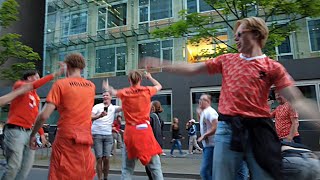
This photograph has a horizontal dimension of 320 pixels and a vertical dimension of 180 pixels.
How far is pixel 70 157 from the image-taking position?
11.6ft

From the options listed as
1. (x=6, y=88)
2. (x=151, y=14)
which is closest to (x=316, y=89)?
(x=151, y=14)

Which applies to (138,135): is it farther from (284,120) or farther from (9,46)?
(9,46)

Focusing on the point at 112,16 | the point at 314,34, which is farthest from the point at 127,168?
the point at 112,16

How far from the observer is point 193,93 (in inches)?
741

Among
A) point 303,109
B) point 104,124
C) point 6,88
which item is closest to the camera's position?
point 303,109

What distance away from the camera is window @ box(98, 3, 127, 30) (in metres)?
23.5

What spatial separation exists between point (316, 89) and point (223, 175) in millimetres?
15365

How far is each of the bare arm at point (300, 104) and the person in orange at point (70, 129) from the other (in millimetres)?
2244

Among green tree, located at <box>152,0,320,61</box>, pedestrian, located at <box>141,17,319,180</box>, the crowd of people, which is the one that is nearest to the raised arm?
the crowd of people

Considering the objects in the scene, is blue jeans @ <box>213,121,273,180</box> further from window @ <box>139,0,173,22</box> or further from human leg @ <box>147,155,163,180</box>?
window @ <box>139,0,173,22</box>

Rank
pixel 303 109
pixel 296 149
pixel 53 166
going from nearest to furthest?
pixel 303 109 → pixel 296 149 → pixel 53 166

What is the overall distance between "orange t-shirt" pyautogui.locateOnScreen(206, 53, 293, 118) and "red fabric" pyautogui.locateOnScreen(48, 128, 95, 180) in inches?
69.8

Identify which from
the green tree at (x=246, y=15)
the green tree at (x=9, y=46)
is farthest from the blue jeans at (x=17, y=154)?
the green tree at (x=9, y=46)

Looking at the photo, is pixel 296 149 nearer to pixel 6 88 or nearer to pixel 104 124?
pixel 104 124
